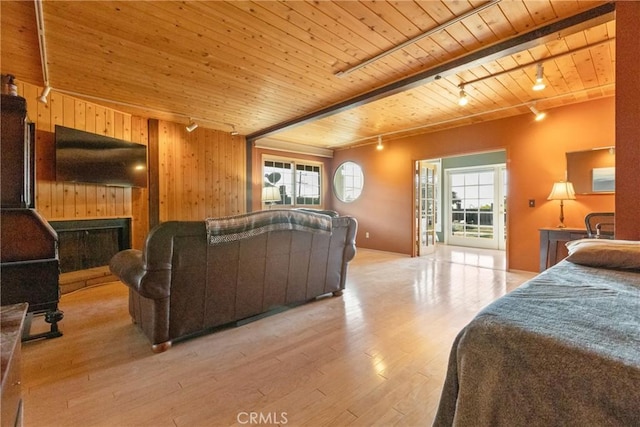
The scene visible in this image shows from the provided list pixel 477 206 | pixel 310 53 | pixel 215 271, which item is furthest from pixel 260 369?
pixel 477 206

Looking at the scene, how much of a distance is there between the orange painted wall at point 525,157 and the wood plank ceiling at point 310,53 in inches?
11.3

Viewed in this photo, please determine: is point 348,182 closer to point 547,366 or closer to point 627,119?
point 627,119

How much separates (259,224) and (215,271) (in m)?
0.49

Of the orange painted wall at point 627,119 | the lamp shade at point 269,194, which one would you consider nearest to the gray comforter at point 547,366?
the orange painted wall at point 627,119

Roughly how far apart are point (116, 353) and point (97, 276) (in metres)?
2.25

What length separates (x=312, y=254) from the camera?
2.84m

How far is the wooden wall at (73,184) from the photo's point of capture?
3.46 m

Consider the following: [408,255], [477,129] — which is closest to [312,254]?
[408,255]

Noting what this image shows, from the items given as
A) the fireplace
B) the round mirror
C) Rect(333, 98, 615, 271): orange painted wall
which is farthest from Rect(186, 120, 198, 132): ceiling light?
Rect(333, 98, 615, 271): orange painted wall

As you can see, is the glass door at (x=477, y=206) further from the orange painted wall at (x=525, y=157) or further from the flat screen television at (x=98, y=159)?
the flat screen television at (x=98, y=159)

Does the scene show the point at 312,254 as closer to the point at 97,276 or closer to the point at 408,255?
the point at 97,276

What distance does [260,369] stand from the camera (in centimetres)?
181

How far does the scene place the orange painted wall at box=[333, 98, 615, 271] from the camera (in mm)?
3791

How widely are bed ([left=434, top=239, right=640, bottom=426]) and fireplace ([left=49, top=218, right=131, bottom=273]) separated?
463cm
